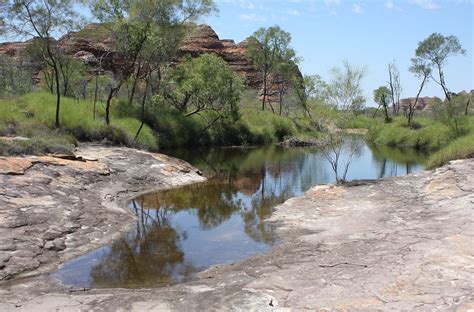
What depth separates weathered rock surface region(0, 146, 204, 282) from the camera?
974 centimetres

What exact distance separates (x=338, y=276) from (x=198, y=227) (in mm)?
6441

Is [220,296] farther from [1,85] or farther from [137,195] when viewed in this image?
[1,85]

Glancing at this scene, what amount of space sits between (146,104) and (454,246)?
29.7m

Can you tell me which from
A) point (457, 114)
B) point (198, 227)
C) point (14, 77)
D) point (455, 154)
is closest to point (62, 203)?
point (198, 227)

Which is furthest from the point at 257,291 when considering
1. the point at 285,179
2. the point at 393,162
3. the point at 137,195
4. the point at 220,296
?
the point at 393,162

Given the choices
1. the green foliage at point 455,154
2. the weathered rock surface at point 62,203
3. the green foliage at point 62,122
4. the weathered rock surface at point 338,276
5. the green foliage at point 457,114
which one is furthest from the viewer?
the green foliage at point 457,114

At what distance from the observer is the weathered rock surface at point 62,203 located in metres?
9.74

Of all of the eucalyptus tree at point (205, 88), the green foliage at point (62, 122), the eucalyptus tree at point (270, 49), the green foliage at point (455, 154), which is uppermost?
the eucalyptus tree at point (270, 49)

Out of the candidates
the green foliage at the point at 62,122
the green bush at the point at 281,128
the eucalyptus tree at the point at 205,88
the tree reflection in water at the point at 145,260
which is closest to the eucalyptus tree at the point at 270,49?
the green bush at the point at 281,128

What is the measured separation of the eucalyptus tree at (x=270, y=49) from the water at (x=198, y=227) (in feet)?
107

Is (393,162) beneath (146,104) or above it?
beneath

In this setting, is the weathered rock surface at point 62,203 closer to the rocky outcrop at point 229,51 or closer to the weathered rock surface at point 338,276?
the weathered rock surface at point 338,276

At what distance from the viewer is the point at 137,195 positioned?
17062 millimetres

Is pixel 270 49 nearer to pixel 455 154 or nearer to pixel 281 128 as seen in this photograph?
pixel 281 128
